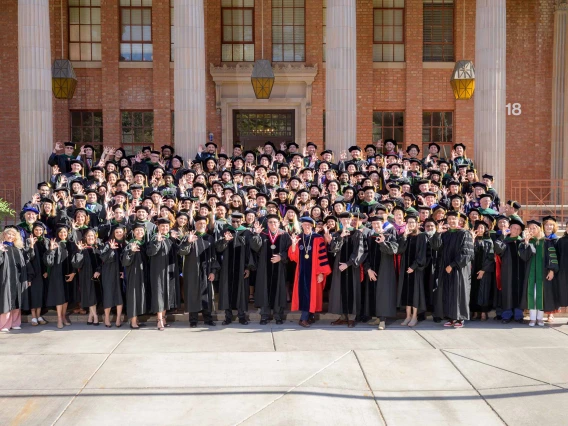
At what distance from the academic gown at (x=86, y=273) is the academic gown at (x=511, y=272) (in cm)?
655

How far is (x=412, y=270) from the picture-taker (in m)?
11.0

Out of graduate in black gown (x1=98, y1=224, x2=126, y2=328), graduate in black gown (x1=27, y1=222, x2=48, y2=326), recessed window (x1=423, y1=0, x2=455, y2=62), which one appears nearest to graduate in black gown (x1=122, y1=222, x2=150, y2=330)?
graduate in black gown (x1=98, y1=224, x2=126, y2=328)

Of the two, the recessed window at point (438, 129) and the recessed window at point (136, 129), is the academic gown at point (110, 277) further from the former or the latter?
the recessed window at point (438, 129)

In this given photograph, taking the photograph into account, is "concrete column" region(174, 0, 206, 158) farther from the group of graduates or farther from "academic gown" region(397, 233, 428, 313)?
"academic gown" region(397, 233, 428, 313)

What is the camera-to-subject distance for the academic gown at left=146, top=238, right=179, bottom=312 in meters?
11.0

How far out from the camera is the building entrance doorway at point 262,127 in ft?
71.5

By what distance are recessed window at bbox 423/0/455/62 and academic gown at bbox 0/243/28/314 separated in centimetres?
1522

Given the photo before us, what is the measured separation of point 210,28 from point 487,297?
44.6 feet

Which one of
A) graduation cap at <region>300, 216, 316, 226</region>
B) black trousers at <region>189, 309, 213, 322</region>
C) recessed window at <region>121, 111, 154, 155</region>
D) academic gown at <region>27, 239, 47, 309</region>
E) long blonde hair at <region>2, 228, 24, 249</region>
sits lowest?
black trousers at <region>189, 309, 213, 322</region>

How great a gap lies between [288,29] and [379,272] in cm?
1252

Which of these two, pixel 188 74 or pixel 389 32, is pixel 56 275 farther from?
pixel 389 32

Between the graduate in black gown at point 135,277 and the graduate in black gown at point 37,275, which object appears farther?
the graduate in black gown at point 37,275

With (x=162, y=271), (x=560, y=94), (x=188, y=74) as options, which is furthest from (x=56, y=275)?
(x=560, y=94)

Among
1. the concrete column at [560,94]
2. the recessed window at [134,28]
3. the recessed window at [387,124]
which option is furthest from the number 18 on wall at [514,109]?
the recessed window at [134,28]
